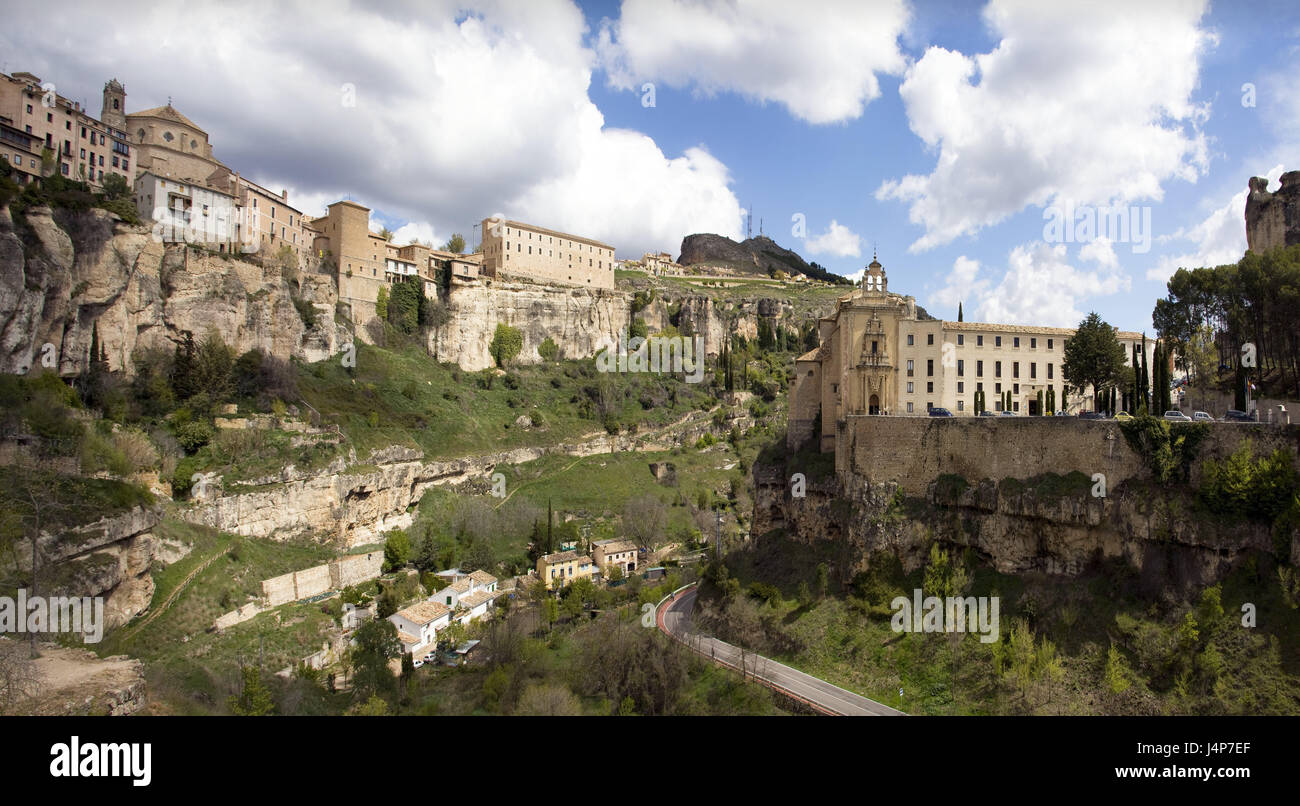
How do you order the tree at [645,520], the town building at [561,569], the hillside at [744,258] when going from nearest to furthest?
the town building at [561,569], the tree at [645,520], the hillside at [744,258]

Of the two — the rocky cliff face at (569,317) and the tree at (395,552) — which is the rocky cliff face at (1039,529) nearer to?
the tree at (395,552)

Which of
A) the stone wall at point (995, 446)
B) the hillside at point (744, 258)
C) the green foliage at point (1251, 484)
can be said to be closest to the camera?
the green foliage at point (1251, 484)

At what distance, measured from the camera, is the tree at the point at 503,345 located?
69938 mm

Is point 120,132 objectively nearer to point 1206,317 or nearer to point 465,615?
point 465,615

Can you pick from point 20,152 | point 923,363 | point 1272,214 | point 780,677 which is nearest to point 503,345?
point 20,152

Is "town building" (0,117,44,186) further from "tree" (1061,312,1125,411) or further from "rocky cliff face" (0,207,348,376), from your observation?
"tree" (1061,312,1125,411)

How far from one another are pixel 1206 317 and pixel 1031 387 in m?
10.3

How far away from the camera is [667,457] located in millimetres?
65250

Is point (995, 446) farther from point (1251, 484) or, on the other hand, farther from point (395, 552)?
point (395, 552)

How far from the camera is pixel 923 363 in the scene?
3200 centimetres

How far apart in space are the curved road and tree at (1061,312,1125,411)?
61.8 feet

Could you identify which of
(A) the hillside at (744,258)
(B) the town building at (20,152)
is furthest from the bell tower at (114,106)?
(A) the hillside at (744,258)

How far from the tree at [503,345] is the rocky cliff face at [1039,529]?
45206 mm
